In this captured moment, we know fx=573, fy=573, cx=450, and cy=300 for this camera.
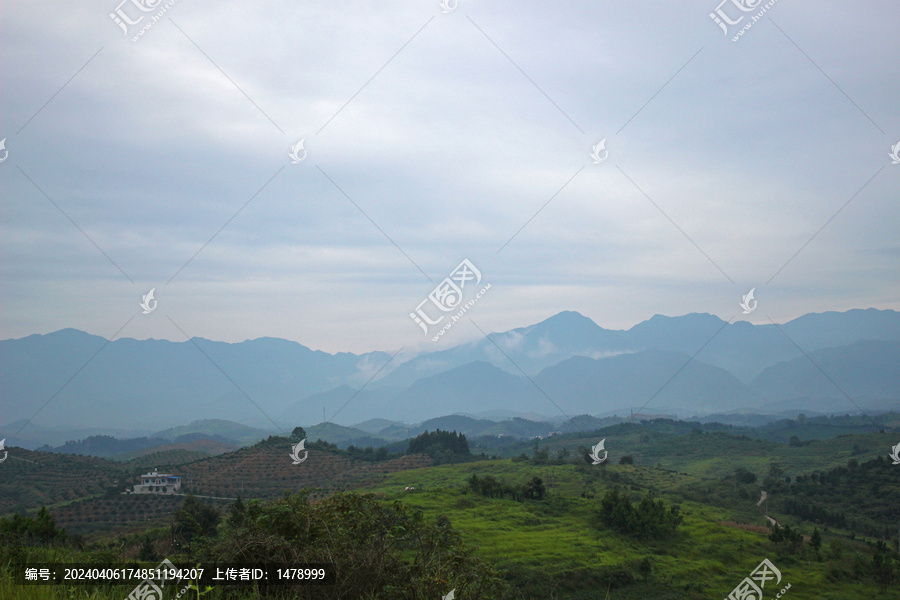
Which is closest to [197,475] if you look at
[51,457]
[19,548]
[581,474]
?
[51,457]

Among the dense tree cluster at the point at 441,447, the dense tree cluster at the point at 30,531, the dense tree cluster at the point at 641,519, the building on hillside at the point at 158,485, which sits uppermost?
the dense tree cluster at the point at 441,447

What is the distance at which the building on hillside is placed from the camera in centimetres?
4996

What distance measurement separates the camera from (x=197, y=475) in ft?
193

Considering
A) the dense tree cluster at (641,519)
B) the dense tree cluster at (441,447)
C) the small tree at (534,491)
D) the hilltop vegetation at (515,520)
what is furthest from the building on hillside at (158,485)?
the dense tree cluster at (641,519)

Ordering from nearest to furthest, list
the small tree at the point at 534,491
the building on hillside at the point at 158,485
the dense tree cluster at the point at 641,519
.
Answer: the dense tree cluster at the point at 641,519 → the small tree at the point at 534,491 → the building on hillside at the point at 158,485

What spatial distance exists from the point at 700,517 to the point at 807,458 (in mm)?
53549

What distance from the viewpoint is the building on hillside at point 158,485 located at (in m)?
50.0

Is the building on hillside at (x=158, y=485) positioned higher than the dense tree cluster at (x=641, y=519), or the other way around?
the building on hillside at (x=158, y=485)

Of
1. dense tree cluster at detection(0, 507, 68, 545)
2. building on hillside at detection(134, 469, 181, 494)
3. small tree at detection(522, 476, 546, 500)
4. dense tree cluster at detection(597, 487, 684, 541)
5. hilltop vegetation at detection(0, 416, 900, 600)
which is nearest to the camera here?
hilltop vegetation at detection(0, 416, 900, 600)

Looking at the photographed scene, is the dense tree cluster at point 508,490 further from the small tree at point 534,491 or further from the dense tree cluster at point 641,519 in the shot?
the dense tree cluster at point 641,519

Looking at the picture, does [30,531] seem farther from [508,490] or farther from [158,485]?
[158,485]

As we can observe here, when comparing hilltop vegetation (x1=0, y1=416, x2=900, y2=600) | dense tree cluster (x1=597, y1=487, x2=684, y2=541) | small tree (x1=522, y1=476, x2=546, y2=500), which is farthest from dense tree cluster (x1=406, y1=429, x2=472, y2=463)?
dense tree cluster (x1=597, y1=487, x2=684, y2=541)

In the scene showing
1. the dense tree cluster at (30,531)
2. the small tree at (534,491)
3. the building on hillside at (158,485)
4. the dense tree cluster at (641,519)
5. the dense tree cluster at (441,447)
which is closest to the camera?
the dense tree cluster at (30,531)

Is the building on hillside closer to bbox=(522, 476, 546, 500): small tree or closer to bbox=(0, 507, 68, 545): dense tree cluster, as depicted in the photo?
bbox=(522, 476, 546, 500): small tree
